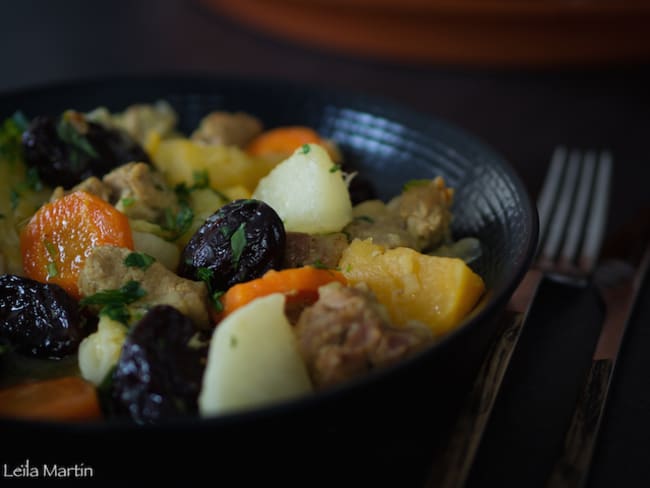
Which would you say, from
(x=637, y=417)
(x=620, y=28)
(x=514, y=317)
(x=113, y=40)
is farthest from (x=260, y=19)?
(x=637, y=417)

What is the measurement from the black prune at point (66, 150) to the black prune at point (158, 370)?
0.90 metres

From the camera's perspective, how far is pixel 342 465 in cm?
148

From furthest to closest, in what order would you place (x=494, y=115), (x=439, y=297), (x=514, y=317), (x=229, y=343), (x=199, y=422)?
1. (x=494, y=115)
2. (x=514, y=317)
3. (x=439, y=297)
4. (x=229, y=343)
5. (x=199, y=422)

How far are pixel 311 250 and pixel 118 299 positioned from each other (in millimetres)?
486

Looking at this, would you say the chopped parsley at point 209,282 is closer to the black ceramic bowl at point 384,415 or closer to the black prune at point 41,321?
the black prune at point 41,321

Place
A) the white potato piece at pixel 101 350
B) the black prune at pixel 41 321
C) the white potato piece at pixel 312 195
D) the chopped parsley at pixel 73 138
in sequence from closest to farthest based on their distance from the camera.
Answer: the white potato piece at pixel 101 350 → the black prune at pixel 41 321 → the white potato piece at pixel 312 195 → the chopped parsley at pixel 73 138

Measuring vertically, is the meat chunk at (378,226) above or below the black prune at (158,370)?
above

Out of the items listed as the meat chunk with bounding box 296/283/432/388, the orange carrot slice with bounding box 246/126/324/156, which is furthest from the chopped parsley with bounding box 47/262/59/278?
the orange carrot slice with bounding box 246/126/324/156

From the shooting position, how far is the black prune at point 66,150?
2.21 m

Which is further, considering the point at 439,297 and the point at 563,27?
the point at 563,27

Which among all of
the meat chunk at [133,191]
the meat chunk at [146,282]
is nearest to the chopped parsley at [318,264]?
the meat chunk at [146,282]

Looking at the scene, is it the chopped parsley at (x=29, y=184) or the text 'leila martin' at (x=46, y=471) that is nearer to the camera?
the text 'leila martin' at (x=46, y=471)

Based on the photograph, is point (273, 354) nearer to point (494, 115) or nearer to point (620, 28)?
point (494, 115)

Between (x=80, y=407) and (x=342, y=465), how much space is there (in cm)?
53
